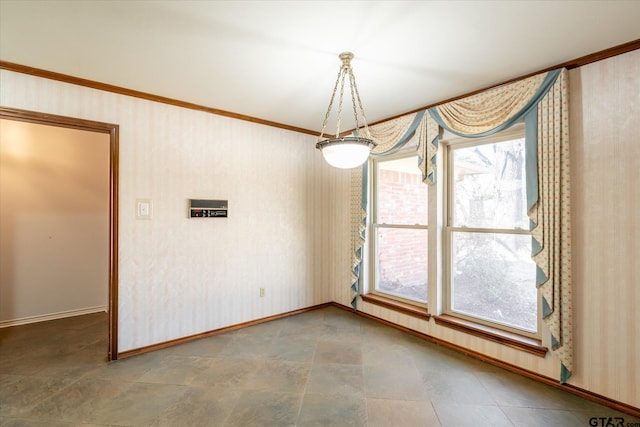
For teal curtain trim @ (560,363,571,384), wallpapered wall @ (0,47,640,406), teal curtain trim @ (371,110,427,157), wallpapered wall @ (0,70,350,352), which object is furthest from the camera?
teal curtain trim @ (371,110,427,157)

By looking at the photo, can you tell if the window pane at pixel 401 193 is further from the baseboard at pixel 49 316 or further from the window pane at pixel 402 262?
the baseboard at pixel 49 316

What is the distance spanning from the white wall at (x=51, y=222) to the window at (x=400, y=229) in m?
3.88

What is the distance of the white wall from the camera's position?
136 inches

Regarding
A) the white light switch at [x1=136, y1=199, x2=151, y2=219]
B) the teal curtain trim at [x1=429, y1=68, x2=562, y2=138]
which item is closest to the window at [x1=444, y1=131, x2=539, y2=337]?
the teal curtain trim at [x1=429, y1=68, x2=562, y2=138]

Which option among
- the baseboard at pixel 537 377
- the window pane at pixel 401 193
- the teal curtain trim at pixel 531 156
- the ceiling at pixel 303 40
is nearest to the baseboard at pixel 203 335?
the baseboard at pixel 537 377

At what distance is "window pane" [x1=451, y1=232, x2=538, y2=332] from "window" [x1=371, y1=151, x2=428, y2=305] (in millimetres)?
383

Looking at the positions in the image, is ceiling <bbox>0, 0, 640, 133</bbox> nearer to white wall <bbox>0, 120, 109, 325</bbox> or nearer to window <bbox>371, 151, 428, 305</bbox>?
window <bbox>371, 151, 428, 305</bbox>

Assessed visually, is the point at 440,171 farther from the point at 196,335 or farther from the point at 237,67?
the point at 196,335

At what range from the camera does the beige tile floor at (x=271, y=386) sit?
1908mm

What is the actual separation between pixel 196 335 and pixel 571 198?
374 cm

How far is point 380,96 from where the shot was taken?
2.90 meters

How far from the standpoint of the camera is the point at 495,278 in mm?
2709

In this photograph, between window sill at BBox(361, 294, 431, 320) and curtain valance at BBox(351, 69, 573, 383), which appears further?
window sill at BBox(361, 294, 431, 320)

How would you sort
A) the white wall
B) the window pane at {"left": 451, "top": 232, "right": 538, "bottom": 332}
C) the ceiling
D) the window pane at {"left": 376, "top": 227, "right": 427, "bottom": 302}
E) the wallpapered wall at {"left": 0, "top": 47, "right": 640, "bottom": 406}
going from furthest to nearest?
the white wall → the window pane at {"left": 376, "top": 227, "right": 427, "bottom": 302} → the window pane at {"left": 451, "top": 232, "right": 538, "bottom": 332} → the wallpapered wall at {"left": 0, "top": 47, "right": 640, "bottom": 406} → the ceiling
